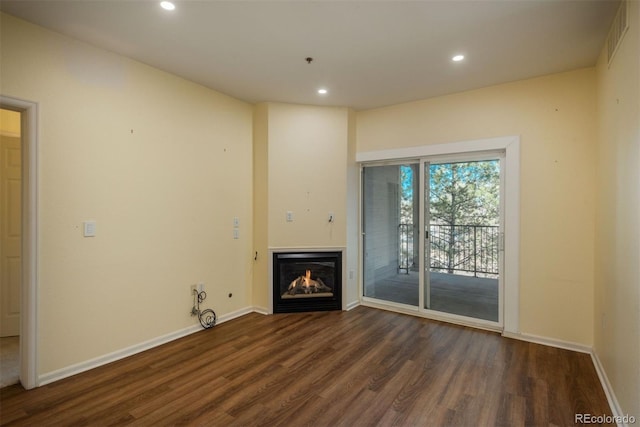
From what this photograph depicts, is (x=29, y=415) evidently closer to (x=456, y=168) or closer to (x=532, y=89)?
(x=456, y=168)

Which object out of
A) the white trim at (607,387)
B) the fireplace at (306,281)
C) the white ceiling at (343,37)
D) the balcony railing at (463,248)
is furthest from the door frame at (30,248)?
the white trim at (607,387)

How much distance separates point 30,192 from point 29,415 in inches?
61.1

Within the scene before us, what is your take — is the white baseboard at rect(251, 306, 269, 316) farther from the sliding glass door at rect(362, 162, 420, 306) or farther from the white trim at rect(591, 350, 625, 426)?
the white trim at rect(591, 350, 625, 426)

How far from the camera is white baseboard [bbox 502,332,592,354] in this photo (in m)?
3.04

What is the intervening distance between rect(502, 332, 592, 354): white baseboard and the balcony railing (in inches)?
26.4

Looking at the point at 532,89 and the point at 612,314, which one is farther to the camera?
the point at 532,89

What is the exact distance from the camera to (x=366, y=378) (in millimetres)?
2541

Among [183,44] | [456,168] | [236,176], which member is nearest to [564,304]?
[456,168]

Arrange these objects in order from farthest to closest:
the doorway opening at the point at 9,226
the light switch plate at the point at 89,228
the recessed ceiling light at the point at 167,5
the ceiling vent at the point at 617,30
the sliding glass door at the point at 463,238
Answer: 1. the sliding glass door at the point at 463,238
2. the doorway opening at the point at 9,226
3. the light switch plate at the point at 89,228
4. the recessed ceiling light at the point at 167,5
5. the ceiling vent at the point at 617,30

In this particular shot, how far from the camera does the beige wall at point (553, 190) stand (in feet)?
9.95

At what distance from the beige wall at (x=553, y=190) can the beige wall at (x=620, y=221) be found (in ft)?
0.60

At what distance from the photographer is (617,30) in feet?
7.19

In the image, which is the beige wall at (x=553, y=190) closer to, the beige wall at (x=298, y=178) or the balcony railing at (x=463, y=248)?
the balcony railing at (x=463, y=248)

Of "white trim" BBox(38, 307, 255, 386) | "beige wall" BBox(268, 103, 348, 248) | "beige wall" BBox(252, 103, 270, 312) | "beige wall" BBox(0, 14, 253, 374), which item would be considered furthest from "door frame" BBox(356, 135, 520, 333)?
"white trim" BBox(38, 307, 255, 386)
